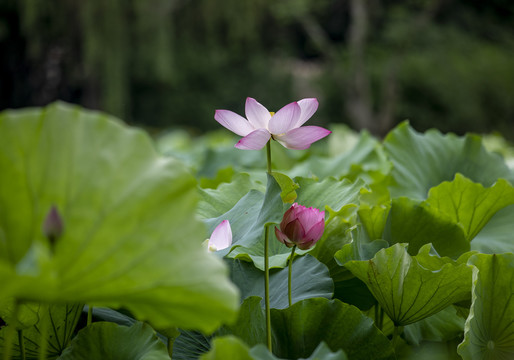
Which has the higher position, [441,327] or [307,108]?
[307,108]

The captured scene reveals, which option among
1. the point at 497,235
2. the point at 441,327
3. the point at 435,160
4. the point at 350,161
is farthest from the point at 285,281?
the point at 350,161

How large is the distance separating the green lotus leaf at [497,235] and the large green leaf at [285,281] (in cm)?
22

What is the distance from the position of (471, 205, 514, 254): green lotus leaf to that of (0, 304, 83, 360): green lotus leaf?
43cm

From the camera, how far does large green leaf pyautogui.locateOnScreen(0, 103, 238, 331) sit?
29 centimetres

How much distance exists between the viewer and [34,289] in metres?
0.27

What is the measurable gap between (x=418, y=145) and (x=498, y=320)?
0.37 m

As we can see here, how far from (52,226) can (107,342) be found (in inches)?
6.4

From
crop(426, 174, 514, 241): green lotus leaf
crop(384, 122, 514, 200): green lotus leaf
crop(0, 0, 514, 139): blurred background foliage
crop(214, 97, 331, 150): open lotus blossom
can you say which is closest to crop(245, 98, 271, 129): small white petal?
crop(214, 97, 331, 150): open lotus blossom

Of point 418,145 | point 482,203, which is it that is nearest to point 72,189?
point 482,203

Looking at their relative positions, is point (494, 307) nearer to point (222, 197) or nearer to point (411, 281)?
point (411, 281)

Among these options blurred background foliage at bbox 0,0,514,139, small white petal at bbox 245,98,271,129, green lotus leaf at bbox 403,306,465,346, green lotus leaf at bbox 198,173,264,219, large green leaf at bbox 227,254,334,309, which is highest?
small white petal at bbox 245,98,271,129

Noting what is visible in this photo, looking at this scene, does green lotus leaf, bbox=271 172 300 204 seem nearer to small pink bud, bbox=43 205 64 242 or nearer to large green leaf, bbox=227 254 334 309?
large green leaf, bbox=227 254 334 309

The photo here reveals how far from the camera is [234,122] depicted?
0.44m

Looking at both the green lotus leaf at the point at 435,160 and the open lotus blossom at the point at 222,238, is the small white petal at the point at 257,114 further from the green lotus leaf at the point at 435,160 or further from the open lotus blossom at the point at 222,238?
the green lotus leaf at the point at 435,160
